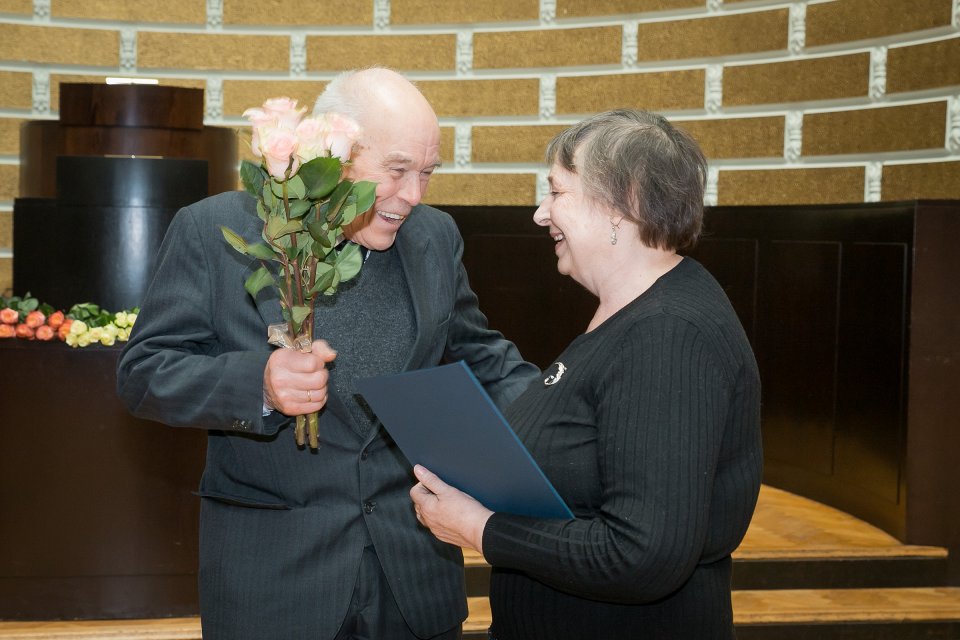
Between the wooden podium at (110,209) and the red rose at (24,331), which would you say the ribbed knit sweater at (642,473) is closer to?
the red rose at (24,331)

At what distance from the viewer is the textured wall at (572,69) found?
5121 millimetres

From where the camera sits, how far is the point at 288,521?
72.4 inches

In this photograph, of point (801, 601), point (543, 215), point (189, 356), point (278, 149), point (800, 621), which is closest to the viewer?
point (278, 149)

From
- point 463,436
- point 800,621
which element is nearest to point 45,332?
point 463,436

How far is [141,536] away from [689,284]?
2676 mm

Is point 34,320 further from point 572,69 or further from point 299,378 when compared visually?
point 572,69

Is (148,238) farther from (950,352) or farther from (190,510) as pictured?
(950,352)

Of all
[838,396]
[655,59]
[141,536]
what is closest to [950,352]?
[838,396]

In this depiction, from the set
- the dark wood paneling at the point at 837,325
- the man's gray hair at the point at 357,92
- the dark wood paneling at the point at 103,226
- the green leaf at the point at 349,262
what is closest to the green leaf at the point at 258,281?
the green leaf at the point at 349,262

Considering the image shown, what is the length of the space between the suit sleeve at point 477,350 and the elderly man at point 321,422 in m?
0.14

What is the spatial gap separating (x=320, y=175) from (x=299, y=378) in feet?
1.06

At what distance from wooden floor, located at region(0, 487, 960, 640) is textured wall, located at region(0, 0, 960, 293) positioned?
65.5 inches

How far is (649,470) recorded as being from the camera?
136 cm

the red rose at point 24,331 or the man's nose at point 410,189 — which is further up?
the man's nose at point 410,189
